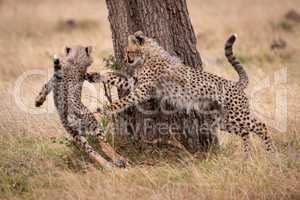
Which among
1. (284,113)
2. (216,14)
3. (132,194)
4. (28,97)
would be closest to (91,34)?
(216,14)

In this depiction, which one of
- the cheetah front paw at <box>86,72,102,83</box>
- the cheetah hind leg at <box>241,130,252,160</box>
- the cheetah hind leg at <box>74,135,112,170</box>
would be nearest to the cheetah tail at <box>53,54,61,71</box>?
the cheetah front paw at <box>86,72,102,83</box>

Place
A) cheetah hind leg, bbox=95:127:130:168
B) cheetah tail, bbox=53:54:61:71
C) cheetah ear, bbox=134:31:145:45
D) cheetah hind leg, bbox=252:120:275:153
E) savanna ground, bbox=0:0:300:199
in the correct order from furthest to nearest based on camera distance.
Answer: cheetah hind leg, bbox=252:120:275:153 < cheetah ear, bbox=134:31:145:45 < cheetah hind leg, bbox=95:127:130:168 < cheetah tail, bbox=53:54:61:71 < savanna ground, bbox=0:0:300:199

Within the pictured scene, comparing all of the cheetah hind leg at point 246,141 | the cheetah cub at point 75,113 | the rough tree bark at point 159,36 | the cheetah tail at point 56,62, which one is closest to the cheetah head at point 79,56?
the cheetah cub at point 75,113

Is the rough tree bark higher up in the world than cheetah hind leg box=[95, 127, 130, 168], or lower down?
higher up

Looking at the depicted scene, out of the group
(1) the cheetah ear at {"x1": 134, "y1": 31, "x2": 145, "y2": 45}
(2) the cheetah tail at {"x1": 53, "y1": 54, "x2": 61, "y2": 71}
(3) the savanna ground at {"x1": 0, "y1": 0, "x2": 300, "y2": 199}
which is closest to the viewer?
(3) the savanna ground at {"x1": 0, "y1": 0, "x2": 300, "y2": 199}

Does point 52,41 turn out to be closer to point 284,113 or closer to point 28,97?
point 28,97

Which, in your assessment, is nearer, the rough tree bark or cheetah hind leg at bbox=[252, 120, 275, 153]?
the rough tree bark

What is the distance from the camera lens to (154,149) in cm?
590

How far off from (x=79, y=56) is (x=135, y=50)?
18.2 inches

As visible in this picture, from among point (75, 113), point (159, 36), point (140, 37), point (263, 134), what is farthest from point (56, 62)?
point (263, 134)

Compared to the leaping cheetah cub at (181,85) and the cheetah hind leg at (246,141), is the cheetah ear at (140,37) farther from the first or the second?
the cheetah hind leg at (246,141)

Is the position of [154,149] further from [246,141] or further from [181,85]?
[246,141]

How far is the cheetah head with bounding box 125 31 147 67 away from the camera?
580cm

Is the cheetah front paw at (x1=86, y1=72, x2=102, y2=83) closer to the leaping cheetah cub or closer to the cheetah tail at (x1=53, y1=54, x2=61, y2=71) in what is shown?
the leaping cheetah cub
